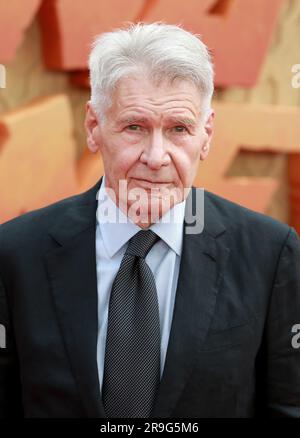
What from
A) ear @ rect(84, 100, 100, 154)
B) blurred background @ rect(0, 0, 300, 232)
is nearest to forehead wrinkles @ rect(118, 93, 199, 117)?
ear @ rect(84, 100, 100, 154)

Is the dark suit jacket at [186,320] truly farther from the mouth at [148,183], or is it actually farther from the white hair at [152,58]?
the white hair at [152,58]

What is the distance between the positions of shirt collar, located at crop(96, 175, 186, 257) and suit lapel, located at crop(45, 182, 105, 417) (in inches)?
1.2

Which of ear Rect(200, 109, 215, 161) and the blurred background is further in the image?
the blurred background

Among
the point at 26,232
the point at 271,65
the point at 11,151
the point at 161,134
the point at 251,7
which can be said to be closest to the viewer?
the point at 161,134

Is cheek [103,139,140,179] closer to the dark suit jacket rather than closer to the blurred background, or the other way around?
the dark suit jacket

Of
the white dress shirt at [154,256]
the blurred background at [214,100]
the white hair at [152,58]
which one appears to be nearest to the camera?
the white hair at [152,58]

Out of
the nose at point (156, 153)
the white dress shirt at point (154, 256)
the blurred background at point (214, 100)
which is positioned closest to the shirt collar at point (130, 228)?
the white dress shirt at point (154, 256)

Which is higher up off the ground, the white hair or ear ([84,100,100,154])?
the white hair

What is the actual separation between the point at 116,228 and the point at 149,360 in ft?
0.80

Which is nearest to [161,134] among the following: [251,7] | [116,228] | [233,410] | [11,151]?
[116,228]

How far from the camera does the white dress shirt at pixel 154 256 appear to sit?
4.34 feet

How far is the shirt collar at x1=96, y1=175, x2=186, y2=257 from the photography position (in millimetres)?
1346
